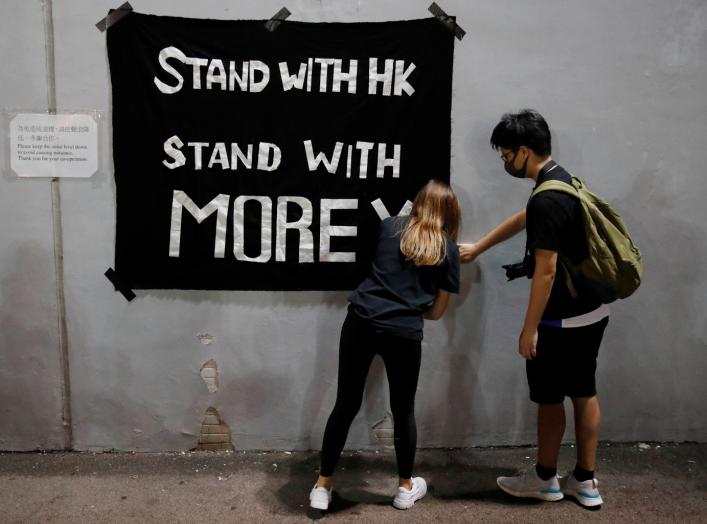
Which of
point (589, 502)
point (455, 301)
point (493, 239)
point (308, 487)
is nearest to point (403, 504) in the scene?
point (308, 487)

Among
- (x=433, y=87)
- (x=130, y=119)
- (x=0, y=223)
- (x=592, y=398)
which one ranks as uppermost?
(x=433, y=87)

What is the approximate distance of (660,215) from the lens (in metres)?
3.64

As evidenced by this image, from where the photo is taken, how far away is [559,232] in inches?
111

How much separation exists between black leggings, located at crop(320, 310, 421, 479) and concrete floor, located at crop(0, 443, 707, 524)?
0.31m

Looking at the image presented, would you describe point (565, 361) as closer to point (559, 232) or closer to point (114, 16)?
point (559, 232)

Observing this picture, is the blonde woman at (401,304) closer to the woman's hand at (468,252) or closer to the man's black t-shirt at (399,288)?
the man's black t-shirt at (399,288)

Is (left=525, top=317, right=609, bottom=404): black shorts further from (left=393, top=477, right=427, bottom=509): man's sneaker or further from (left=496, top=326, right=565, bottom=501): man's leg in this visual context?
(left=393, top=477, right=427, bottom=509): man's sneaker

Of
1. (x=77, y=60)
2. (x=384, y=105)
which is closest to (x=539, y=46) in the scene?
(x=384, y=105)

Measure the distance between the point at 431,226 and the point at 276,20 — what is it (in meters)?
1.40

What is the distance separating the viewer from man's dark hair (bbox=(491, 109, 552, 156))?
2953 mm

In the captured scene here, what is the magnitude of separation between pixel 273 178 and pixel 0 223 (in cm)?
148

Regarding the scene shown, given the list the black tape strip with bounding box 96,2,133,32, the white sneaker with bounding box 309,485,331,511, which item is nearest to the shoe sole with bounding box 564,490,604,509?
the white sneaker with bounding box 309,485,331,511

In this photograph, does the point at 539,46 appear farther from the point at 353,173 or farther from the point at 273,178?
the point at 273,178

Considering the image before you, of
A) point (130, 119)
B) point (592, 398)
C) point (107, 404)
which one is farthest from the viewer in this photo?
point (107, 404)
